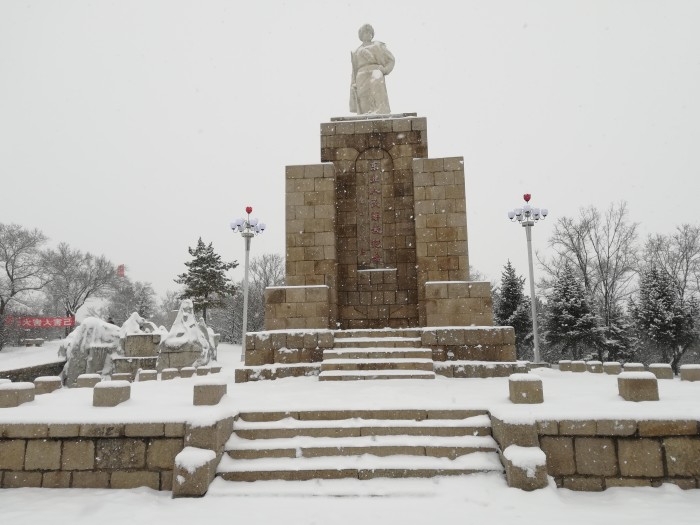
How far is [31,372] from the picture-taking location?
2177cm

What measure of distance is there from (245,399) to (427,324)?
4.13m

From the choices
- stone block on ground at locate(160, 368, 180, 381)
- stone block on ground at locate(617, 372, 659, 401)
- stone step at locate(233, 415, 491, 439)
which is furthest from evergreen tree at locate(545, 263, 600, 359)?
stone step at locate(233, 415, 491, 439)

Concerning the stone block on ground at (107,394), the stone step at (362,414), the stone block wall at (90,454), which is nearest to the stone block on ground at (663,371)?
the stone step at (362,414)

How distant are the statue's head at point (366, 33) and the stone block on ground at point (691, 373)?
407 inches

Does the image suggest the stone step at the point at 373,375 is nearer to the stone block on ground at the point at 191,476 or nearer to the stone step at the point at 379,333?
the stone step at the point at 379,333

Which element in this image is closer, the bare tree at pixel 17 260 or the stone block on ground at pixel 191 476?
the stone block on ground at pixel 191 476

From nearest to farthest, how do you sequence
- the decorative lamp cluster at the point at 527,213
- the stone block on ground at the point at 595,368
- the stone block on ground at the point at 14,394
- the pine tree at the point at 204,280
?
the stone block on ground at the point at 14,394 < the stone block on ground at the point at 595,368 < the decorative lamp cluster at the point at 527,213 < the pine tree at the point at 204,280

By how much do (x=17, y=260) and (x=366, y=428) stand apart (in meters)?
42.8

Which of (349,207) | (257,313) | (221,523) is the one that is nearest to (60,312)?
(257,313)

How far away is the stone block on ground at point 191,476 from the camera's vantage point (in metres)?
4.04

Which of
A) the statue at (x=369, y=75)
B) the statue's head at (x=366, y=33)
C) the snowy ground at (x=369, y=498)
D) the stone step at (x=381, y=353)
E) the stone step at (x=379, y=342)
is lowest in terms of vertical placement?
the snowy ground at (x=369, y=498)

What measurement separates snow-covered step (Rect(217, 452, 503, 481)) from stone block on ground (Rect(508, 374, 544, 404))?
83 centimetres

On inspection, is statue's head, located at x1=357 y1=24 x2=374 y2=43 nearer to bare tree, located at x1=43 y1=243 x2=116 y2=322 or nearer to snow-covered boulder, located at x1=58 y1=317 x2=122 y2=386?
snow-covered boulder, located at x1=58 y1=317 x2=122 y2=386

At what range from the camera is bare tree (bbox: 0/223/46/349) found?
1417 inches
